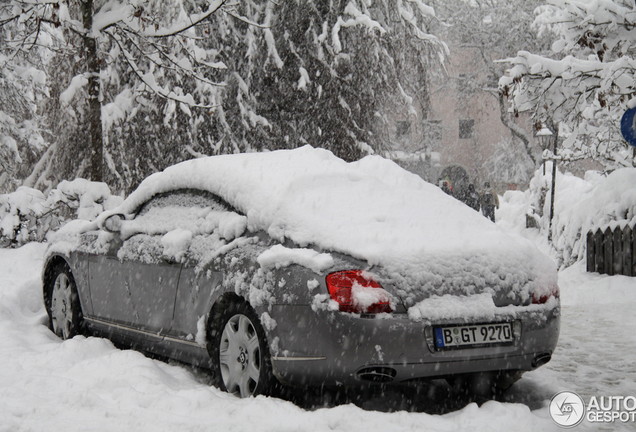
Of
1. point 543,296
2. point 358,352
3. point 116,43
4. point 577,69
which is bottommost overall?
point 358,352

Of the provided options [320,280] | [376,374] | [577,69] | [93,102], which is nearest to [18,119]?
[93,102]

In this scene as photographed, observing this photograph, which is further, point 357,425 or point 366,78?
point 366,78

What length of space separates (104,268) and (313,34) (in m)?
8.64

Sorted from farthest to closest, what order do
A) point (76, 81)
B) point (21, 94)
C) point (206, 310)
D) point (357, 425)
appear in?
point (21, 94), point (76, 81), point (206, 310), point (357, 425)

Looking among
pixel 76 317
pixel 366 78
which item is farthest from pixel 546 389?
pixel 366 78

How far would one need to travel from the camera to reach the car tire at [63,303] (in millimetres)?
5770

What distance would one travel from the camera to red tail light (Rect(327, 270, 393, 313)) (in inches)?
137

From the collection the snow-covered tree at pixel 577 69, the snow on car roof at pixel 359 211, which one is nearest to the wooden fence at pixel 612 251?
the snow-covered tree at pixel 577 69

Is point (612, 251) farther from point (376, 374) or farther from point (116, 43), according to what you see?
point (116, 43)

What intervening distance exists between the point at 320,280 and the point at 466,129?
47.2m

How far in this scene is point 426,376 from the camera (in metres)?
3.60

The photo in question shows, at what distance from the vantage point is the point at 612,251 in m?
9.78

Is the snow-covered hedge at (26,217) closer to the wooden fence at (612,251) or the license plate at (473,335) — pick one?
the wooden fence at (612,251)

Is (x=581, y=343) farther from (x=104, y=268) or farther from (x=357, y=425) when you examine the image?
(x=104, y=268)
